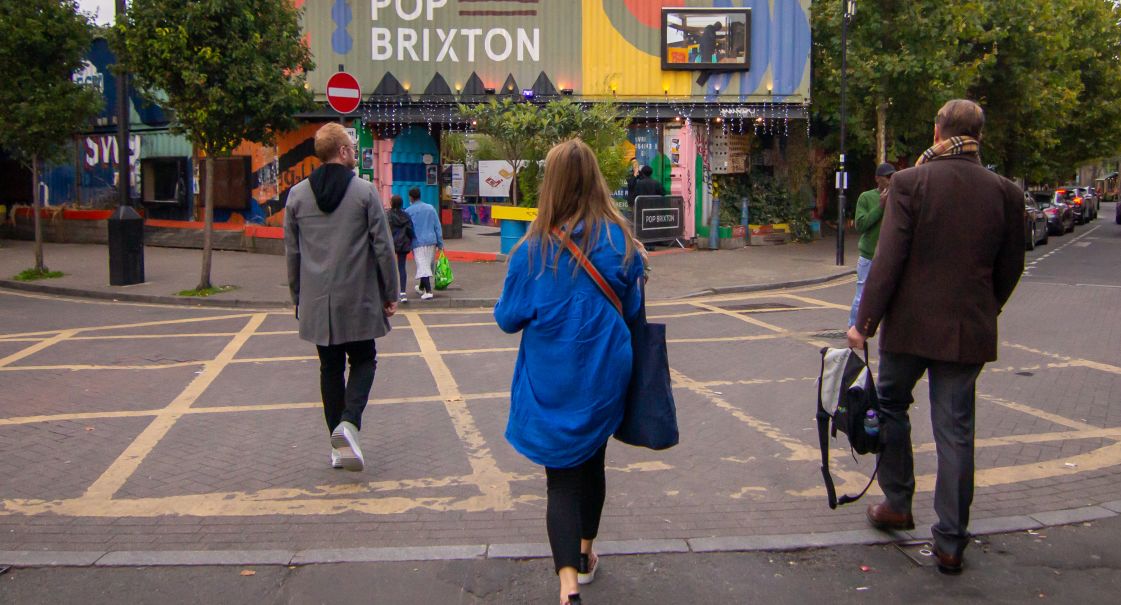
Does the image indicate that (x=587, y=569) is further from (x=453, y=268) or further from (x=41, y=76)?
(x=41, y=76)

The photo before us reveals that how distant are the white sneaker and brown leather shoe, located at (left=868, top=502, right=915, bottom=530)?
272cm

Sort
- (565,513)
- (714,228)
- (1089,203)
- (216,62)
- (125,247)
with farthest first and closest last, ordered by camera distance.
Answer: (1089,203)
(714,228)
(125,247)
(216,62)
(565,513)

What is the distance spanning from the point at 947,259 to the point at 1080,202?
39.3 m

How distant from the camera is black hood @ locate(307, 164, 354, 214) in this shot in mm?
5223

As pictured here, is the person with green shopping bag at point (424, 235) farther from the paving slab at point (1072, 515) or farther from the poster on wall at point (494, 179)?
the paving slab at point (1072, 515)

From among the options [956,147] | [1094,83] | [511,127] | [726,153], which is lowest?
[956,147]

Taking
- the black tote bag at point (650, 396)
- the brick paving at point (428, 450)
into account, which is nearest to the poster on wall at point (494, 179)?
the brick paving at point (428, 450)

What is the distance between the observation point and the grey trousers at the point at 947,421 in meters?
4.11

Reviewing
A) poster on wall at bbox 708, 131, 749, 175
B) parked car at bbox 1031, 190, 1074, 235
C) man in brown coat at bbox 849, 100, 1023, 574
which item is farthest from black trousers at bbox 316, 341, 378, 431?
parked car at bbox 1031, 190, 1074, 235

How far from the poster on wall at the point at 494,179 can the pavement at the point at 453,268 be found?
1.14 metres

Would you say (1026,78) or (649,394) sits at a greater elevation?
(1026,78)

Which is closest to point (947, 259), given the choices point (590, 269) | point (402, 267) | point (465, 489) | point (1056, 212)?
point (590, 269)

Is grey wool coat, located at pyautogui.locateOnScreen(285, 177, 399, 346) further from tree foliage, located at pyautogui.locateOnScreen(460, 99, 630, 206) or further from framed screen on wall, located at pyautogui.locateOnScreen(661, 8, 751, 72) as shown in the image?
framed screen on wall, located at pyautogui.locateOnScreen(661, 8, 751, 72)

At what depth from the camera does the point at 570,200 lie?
11.9 ft
